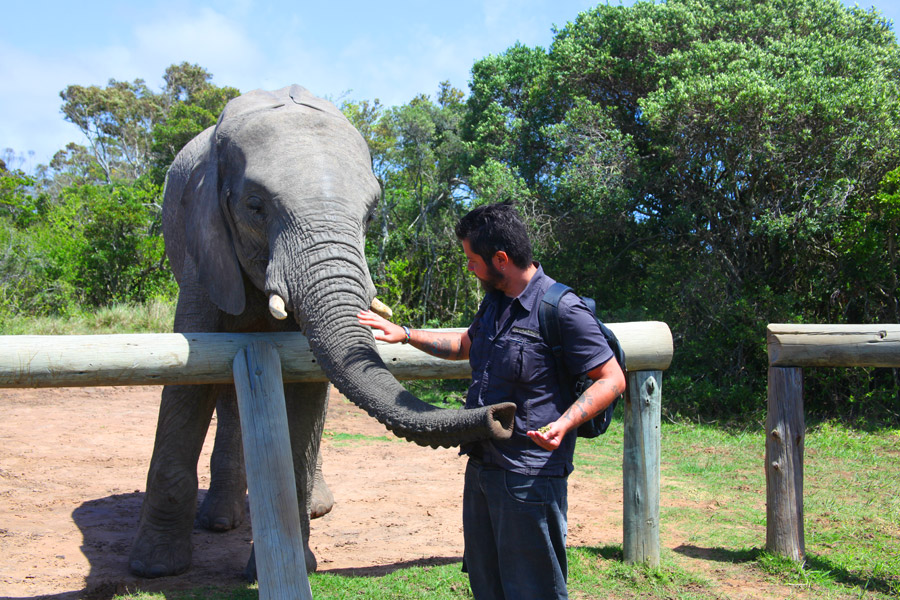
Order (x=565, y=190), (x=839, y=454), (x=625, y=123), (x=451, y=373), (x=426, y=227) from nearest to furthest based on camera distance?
(x=451, y=373), (x=839, y=454), (x=565, y=190), (x=625, y=123), (x=426, y=227)

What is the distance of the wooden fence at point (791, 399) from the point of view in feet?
15.2

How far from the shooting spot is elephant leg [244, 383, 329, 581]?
14.6 ft

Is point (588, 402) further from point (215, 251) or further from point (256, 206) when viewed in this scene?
point (215, 251)

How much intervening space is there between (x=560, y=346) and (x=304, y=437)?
92.5 inches

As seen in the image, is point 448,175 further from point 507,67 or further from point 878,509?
point 878,509

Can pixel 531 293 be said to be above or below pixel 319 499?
above

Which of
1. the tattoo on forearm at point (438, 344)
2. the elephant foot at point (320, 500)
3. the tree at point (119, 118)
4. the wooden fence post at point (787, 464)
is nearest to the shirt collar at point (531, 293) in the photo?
the tattoo on forearm at point (438, 344)

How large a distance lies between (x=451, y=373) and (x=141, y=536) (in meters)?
2.20

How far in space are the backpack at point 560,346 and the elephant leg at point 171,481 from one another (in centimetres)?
250

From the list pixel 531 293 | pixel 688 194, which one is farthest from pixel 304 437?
pixel 688 194

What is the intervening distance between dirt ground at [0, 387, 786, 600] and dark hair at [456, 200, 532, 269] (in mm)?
2724

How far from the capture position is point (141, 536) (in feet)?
14.7

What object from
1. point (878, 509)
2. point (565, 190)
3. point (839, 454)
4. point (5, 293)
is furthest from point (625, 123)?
point (5, 293)

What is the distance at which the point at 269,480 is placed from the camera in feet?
11.7
